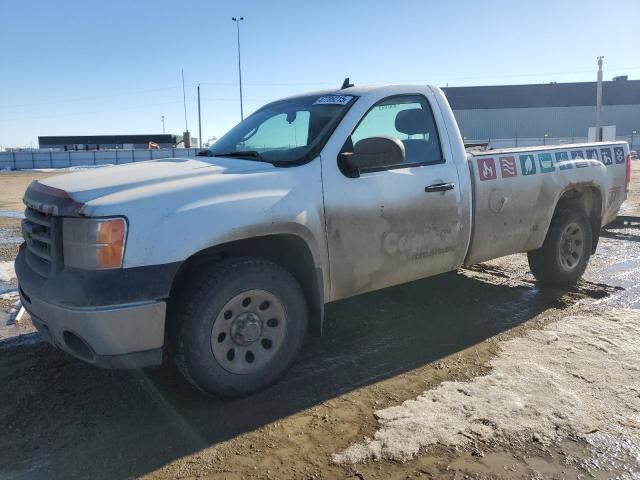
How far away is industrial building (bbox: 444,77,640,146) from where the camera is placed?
70500 mm

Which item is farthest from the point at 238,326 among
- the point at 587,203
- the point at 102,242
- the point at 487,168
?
the point at 587,203

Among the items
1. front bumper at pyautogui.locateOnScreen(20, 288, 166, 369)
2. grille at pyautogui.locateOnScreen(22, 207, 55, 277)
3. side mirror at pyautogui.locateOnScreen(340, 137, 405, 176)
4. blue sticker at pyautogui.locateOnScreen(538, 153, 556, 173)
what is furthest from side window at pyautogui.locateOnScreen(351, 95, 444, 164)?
grille at pyautogui.locateOnScreen(22, 207, 55, 277)

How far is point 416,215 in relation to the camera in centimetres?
426

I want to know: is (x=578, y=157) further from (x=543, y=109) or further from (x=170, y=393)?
(x=543, y=109)

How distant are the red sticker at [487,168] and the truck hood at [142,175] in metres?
1.99

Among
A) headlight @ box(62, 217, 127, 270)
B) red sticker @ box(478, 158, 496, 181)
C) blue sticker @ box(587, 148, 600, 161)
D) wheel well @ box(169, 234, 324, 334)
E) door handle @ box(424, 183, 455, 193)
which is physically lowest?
wheel well @ box(169, 234, 324, 334)

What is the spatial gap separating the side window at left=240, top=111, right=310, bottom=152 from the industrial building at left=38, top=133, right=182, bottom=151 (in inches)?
2636

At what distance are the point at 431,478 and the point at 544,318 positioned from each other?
9.22 ft

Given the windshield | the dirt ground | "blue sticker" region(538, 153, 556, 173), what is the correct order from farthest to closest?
"blue sticker" region(538, 153, 556, 173) → the windshield → the dirt ground

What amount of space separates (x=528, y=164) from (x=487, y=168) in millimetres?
619

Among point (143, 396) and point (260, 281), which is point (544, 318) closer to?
point (260, 281)

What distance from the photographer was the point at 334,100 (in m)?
4.30


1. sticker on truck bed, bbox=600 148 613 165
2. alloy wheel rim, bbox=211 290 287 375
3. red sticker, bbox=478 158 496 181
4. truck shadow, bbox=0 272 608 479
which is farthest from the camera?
sticker on truck bed, bbox=600 148 613 165

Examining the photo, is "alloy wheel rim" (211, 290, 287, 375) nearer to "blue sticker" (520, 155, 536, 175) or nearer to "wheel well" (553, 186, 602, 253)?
"blue sticker" (520, 155, 536, 175)
